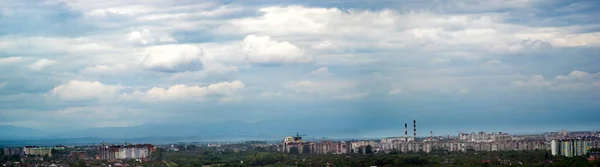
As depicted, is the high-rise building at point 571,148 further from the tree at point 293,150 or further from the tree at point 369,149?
the tree at point 293,150

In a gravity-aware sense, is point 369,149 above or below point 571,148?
below

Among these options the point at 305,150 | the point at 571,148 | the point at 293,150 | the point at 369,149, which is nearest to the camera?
the point at 571,148

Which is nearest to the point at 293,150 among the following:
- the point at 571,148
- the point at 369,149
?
the point at 369,149

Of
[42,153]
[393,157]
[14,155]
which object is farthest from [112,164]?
[393,157]

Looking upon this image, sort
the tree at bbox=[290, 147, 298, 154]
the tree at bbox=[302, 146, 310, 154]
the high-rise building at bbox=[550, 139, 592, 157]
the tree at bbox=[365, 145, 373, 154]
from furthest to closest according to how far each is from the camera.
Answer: the tree at bbox=[302, 146, 310, 154] → the tree at bbox=[290, 147, 298, 154] → the tree at bbox=[365, 145, 373, 154] → the high-rise building at bbox=[550, 139, 592, 157]

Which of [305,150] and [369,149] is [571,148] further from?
[305,150]

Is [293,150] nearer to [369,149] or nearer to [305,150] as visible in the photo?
[305,150]

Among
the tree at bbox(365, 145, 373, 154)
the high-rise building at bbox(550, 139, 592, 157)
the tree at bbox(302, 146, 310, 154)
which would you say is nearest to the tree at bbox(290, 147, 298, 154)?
the tree at bbox(302, 146, 310, 154)

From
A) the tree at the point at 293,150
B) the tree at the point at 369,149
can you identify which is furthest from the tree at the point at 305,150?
the tree at the point at 369,149

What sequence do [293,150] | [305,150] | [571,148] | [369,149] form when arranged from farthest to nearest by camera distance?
[305,150] → [369,149] → [293,150] → [571,148]

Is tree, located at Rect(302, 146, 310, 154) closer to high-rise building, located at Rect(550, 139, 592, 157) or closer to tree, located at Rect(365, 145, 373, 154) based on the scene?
tree, located at Rect(365, 145, 373, 154)

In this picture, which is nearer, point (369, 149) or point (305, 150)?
point (369, 149)
